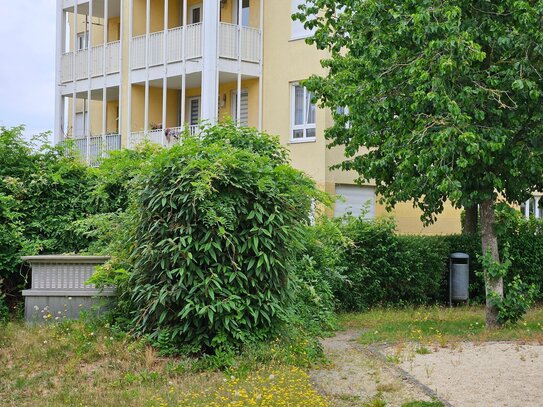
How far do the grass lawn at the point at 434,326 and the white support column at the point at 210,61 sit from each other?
31.9 feet

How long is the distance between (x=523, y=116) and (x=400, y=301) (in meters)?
5.88

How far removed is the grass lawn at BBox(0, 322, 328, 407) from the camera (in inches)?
376

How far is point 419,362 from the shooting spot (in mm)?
12781

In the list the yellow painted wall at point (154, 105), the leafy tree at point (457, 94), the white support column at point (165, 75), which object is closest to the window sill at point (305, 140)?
the yellow painted wall at point (154, 105)

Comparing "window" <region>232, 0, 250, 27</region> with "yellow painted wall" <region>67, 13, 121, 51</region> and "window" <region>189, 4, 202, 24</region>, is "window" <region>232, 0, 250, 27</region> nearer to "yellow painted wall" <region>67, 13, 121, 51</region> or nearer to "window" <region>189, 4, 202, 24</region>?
"window" <region>189, 4, 202, 24</region>

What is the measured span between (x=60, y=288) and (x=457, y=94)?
7166mm

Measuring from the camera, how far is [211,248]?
11.3m

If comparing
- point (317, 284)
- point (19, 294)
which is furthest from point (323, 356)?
point (19, 294)

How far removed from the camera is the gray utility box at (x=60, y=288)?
1295cm

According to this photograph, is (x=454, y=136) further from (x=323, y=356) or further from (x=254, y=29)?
(x=254, y=29)

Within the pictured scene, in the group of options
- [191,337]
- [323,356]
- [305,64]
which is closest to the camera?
[191,337]

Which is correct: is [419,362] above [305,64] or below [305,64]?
below

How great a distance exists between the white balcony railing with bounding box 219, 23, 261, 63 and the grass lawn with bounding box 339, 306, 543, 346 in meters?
10.8

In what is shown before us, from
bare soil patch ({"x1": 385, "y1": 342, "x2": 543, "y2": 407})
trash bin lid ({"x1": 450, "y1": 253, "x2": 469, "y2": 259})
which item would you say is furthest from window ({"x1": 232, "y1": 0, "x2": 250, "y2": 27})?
bare soil patch ({"x1": 385, "y1": 342, "x2": 543, "y2": 407})
